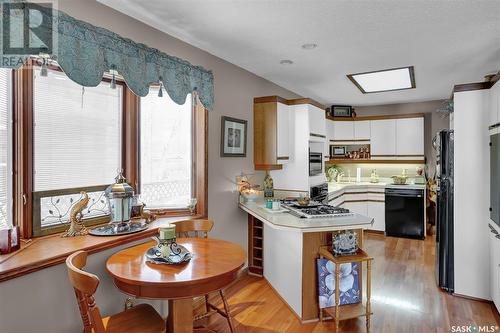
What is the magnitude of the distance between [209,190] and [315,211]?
110cm

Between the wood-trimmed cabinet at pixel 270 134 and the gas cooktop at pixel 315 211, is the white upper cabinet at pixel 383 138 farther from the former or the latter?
the gas cooktop at pixel 315 211

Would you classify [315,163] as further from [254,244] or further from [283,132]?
[254,244]

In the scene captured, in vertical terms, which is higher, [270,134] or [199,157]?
[270,134]

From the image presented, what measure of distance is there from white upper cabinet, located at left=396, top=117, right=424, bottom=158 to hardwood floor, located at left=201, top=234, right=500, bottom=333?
2.52 m

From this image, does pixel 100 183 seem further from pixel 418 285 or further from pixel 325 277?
pixel 418 285

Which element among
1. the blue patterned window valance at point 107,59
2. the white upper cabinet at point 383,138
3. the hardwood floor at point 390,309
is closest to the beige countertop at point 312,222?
the hardwood floor at point 390,309

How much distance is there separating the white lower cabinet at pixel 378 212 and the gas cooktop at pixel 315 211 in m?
2.91

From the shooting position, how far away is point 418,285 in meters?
3.38

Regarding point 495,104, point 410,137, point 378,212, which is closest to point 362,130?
point 410,137

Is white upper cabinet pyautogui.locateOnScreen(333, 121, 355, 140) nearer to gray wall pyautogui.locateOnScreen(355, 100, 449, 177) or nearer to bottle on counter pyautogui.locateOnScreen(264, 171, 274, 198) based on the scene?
gray wall pyautogui.locateOnScreen(355, 100, 449, 177)

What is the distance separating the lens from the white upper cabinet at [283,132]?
12.7 ft

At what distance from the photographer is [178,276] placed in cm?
165

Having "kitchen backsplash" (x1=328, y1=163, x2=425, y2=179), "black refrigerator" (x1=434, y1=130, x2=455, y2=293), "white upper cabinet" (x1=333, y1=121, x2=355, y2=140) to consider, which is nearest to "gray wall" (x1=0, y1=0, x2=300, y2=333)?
"white upper cabinet" (x1=333, y1=121, x2=355, y2=140)

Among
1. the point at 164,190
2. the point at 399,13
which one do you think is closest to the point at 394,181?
the point at 399,13
